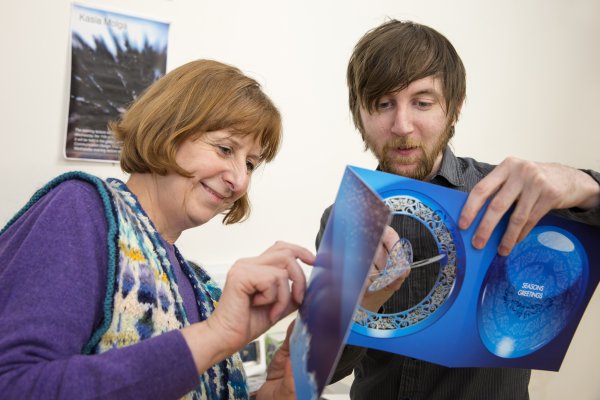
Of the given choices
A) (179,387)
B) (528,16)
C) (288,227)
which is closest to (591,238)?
(179,387)

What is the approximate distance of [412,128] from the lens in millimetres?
1164

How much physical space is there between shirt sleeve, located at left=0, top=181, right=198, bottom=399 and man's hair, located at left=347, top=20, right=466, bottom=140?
30.2 inches

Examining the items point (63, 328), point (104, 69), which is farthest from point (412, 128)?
point (104, 69)

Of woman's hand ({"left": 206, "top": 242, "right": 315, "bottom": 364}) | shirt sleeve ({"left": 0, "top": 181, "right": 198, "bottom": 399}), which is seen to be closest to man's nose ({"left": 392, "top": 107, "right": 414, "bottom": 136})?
woman's hand ({"left": 206, "top": 242, "right": 315, "bottom": 364})

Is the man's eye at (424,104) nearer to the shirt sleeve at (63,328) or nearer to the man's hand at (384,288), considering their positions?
the man's hand at (384,288)

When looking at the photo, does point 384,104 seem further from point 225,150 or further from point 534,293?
point 534,293

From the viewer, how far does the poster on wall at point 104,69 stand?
152 centimetres

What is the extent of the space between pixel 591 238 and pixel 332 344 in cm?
55

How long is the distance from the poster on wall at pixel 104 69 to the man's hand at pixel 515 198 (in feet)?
3.92

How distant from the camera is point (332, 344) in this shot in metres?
0.49

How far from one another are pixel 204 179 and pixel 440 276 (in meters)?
0.48

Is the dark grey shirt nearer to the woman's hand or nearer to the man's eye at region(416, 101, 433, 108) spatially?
the man's eye at region(416, 101, 433, 108)

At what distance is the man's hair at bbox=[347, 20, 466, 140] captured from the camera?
3.90ft

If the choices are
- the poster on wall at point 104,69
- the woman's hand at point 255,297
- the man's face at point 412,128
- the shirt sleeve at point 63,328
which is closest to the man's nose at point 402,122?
the man's face at point 412,128
